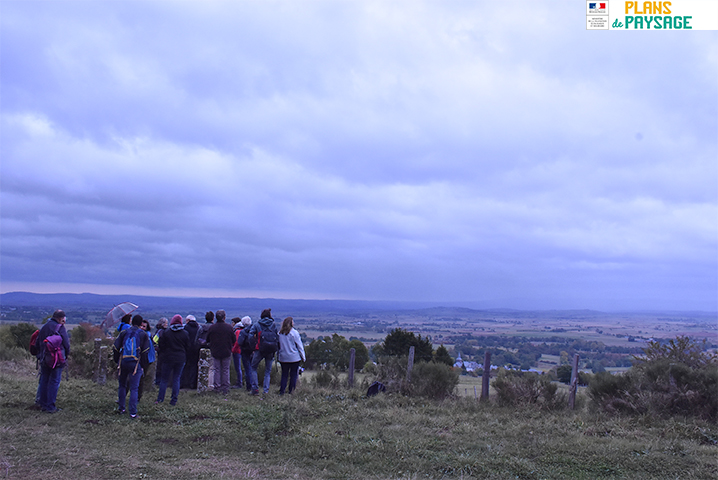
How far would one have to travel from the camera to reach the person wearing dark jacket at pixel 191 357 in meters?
Result: 11.3

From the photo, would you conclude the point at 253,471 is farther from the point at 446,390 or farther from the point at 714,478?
the point at 446,390

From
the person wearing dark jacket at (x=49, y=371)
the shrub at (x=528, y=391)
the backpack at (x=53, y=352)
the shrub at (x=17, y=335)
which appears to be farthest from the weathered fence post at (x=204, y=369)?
the shrub at (x=17, y=335)

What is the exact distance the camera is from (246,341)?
12.1 m

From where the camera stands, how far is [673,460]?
7.05 metres

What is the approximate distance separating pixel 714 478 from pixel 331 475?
16.5 ft

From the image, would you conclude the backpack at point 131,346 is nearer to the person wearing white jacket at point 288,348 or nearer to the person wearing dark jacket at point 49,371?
the person wearing dark jacket at point 49,371

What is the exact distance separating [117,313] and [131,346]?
499cm

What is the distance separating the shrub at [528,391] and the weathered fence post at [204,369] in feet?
22.5

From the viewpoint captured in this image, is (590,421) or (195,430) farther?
(590,421)

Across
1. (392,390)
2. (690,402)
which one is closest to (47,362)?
(392,390)

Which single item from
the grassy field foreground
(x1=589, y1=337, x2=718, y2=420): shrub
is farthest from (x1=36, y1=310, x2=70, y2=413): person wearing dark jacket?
(x1=589, y1=337, x2=718, y2=420): shrub

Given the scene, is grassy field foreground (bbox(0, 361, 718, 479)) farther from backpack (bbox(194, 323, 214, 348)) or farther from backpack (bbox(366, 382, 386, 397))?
backpack (bbox(366, 382, 386, 397))

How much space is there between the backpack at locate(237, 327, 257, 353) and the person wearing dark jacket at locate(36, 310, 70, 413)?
4.00 metres

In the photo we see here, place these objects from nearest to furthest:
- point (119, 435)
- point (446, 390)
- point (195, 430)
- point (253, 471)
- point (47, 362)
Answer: point (253, 471) → point (119, 435) → point (195, 430) → point (47, 362) → point (446, 390)
